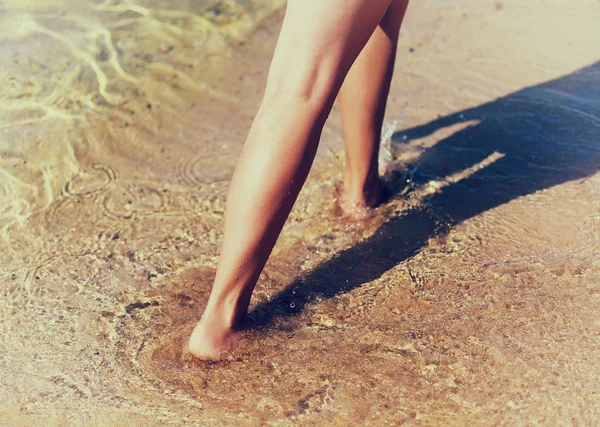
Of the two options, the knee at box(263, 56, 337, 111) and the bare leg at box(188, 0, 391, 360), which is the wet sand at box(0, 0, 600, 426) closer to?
the bare leg at box(188, 0, 391, 360)

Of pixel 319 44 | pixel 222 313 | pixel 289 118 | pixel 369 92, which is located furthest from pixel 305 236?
pixel 319 44

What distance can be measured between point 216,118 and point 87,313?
1.50m

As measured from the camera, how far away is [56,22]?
3.64m

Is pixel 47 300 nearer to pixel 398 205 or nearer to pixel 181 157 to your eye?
pixel 181 157

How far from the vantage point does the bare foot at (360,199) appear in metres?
2.39

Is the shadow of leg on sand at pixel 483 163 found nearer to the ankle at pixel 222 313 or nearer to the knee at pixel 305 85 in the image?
the ankle at pixel 222 313

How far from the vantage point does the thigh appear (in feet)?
5.04

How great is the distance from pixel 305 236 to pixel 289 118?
2.63 feet

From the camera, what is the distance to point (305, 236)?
91.9 inches

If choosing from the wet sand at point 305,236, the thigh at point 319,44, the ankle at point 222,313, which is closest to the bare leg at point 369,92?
the wet sand at point 305,236

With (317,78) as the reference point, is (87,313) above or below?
below

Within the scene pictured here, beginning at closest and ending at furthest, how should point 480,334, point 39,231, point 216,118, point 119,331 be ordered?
point 480,334 < point 119,331 < point 39,231 < point 216,118

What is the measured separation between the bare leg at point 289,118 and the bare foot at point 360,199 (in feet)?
2.52

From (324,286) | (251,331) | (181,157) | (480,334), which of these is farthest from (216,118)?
(480,334)
